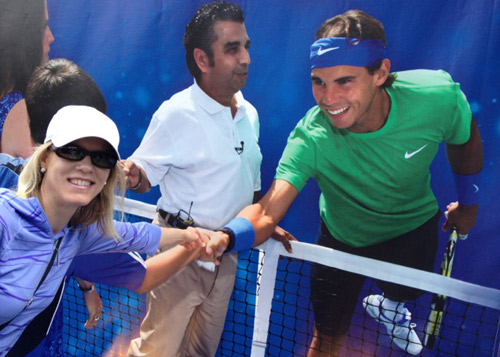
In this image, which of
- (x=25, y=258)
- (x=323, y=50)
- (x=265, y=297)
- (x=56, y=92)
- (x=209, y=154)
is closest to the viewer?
(x=25, y=258)

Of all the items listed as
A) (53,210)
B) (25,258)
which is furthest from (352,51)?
(25,258)

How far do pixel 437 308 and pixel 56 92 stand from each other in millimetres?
2758

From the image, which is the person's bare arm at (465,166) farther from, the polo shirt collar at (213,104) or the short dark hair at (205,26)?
the short dark hair at (205,26)

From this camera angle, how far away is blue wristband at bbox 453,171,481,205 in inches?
94.5

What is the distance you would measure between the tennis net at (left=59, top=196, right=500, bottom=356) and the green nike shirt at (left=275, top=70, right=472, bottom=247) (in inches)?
9.3

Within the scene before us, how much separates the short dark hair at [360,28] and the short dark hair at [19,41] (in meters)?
2.30

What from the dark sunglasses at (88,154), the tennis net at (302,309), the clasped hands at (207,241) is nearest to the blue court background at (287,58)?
the tennis net at (302,309)

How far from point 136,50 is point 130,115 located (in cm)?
44

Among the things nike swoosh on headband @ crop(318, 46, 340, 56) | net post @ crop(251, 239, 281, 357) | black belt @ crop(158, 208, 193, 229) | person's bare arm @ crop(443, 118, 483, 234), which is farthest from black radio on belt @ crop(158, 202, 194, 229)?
person's bare arm @ crop(443, 118, 483, 234)

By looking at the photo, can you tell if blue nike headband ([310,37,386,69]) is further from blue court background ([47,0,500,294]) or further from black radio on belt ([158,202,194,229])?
black radio on belt ([158,202,194,229])

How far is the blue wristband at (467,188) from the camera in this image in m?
2.40

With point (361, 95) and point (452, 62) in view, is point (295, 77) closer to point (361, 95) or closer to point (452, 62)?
point (361, 95)

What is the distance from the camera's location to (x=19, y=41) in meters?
3.69

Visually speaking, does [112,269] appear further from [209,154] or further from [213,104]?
[213,104]
